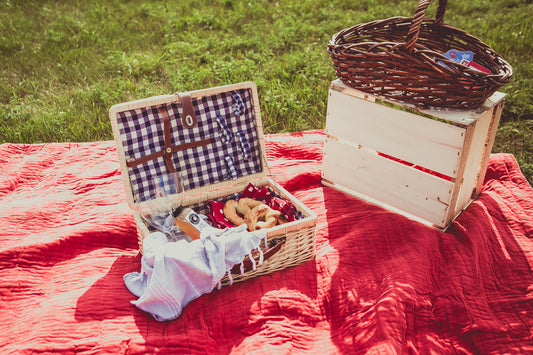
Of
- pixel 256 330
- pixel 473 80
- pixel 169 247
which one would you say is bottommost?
pixel 256 330

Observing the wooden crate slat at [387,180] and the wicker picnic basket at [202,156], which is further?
the wooden crate slat at [387,180]

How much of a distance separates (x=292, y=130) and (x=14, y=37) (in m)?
2.81

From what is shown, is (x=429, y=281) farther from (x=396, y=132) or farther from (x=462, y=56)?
(x=462, y=56)

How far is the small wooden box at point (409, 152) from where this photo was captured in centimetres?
205

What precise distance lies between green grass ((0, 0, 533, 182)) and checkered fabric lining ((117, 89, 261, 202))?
100cm

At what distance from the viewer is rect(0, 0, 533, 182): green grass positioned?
10.7ft

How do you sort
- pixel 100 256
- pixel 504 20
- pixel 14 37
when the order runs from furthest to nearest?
pixel 504 20, pixel 14 37, pixel 100 256

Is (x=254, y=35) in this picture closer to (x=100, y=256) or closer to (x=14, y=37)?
(x=14, y=37)

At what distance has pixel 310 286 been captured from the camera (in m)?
1.91

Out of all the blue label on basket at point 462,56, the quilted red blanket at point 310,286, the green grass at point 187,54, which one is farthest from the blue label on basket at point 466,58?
the green grass at point 187,54

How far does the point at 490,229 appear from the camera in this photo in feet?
7.16

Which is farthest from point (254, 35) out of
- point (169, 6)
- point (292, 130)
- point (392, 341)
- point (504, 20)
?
point (392, 341)

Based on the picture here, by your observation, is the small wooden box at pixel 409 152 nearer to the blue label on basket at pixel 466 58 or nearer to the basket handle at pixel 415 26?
the blue label on basket at pixel 466 58

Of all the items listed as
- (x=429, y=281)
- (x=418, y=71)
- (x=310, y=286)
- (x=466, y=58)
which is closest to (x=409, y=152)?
(x=418, y=71)
